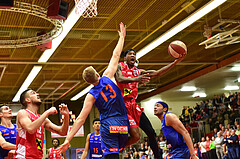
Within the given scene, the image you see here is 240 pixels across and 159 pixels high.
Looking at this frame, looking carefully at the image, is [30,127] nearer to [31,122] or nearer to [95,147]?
[31,122]

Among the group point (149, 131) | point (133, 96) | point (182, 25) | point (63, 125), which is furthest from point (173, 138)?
point (182, 25)

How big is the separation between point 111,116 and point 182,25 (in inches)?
353

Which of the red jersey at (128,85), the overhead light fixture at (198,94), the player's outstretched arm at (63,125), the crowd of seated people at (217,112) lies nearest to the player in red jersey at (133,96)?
the red jersey at (128,85)

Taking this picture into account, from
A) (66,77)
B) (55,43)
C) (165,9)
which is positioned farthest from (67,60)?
(165,9)

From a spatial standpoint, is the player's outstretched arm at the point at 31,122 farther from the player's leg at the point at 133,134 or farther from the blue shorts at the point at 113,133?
the player's leg at the point at 133,134

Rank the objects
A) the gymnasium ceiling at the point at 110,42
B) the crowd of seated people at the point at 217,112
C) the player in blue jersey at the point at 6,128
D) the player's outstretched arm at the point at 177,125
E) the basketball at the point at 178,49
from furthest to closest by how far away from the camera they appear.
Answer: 1. the crowd of seated people at the point at 217,112
2. the gymnasium ceiling at the point at 110,42
3. the player in blue jersey at the point at 6,128
4. the basketball at the point at 178,49
5. the player's outstretched arm at the point at 177,125

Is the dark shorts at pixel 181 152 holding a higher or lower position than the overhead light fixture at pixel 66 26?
lower

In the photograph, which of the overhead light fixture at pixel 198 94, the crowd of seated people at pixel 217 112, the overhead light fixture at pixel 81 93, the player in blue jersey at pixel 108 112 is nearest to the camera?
the player in blue jersey at pixel 108 112

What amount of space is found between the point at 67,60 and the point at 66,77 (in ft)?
15.3

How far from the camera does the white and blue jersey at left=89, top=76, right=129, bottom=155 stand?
196 inches

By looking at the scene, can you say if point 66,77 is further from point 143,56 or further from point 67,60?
point 143,56

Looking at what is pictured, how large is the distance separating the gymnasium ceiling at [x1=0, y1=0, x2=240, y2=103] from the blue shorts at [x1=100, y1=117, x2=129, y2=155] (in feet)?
22.9

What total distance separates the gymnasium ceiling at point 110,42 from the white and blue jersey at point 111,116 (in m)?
6.72

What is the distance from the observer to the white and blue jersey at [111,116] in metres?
4.99
